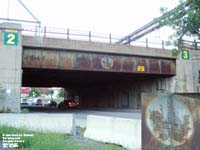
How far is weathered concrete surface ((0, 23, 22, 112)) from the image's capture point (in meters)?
22.7

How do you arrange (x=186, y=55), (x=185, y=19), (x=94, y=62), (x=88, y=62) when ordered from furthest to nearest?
(x=186, y=55)
(x=94, y=62)
(x=88, y=62)
(x=185, y=19)

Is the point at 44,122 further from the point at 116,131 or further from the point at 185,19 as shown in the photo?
the point at 185,19

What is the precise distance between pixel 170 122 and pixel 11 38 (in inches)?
767

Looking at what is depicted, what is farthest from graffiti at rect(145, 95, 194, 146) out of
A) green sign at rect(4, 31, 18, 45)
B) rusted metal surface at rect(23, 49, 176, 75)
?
rusted metal surface at rect(23, 49, 176, 75)

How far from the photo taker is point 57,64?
2545cm

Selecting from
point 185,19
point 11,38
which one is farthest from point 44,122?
point 11,38

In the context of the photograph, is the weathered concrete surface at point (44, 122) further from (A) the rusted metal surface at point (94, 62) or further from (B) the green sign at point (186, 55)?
(B) the green sign at point (186, 55)

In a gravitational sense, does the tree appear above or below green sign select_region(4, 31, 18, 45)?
below

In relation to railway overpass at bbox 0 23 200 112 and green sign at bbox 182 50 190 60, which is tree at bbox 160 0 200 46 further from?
green sign at bbox 182 50 190 60

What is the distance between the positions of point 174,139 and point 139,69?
2297 centimetres

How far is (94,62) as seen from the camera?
87.4 ft

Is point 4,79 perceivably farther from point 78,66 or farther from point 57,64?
point 78,66

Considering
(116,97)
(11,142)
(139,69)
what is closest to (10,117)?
(11,142)

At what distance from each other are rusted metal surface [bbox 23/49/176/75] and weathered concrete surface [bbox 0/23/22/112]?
123 cm
